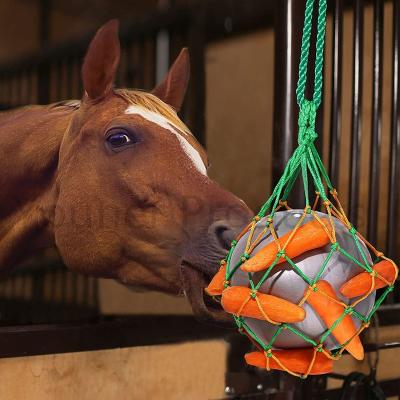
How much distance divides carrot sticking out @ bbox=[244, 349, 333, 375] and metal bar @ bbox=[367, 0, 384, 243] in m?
0.75

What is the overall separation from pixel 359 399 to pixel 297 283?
31.7 inches

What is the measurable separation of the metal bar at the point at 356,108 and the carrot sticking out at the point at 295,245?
71 cm

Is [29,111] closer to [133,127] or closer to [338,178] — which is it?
[133,127]

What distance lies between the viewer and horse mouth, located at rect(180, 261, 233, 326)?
42.4 inches

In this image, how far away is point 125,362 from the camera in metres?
1.15

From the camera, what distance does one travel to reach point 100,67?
3.52 ft

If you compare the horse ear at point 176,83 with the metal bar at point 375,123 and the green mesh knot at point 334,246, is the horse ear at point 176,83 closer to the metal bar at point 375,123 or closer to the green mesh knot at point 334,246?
the metal bar at point 375,123

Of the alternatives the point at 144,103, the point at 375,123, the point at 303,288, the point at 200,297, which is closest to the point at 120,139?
the point at 144,103

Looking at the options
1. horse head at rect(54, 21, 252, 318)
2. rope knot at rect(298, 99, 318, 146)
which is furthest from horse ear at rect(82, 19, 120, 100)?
rope knot at rect(298, 99, 318, 146)

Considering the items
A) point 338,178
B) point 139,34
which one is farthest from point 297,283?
point 338,178

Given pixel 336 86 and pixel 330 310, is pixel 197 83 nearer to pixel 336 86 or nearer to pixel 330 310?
pixel 336 86

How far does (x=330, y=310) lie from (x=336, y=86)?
75 centimetres

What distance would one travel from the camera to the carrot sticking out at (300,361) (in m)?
0.68

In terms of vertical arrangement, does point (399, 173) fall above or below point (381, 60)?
below
